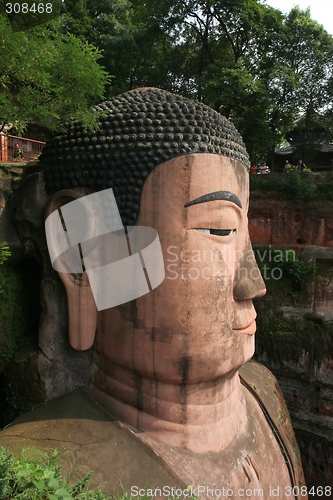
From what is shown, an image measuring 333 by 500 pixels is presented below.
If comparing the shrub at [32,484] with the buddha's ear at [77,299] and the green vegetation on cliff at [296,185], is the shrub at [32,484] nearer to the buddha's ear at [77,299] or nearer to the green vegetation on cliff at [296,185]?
the buddha's ear at [77,299]

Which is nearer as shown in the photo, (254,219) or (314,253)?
(314,253)

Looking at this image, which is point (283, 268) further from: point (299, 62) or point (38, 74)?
point (299, 62)

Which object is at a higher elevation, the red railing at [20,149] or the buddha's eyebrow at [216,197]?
the red railing at [20,149]

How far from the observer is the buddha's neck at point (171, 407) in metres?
3.55

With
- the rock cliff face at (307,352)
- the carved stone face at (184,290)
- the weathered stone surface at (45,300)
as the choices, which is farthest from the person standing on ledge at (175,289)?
the rock cliff face at (307,352)

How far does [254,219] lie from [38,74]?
14045 millimetres

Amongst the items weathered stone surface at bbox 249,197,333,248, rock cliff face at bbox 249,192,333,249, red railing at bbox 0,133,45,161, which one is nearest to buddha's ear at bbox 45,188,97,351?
red railing at bbox 0,133,45,161

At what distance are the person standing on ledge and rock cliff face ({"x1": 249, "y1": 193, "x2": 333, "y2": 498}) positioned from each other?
612 centimetres

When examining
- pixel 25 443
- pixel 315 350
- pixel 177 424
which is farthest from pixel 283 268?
pixel 25 443

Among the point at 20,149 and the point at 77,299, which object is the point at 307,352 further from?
the point at 20,149

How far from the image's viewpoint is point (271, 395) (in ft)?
17.5

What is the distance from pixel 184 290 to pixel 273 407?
2.65 meters

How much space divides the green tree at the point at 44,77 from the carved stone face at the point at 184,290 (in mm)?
987

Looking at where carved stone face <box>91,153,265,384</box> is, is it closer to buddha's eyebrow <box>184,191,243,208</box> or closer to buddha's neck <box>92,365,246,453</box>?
buddha's eyebrow <box>184,191,243,208</box>
